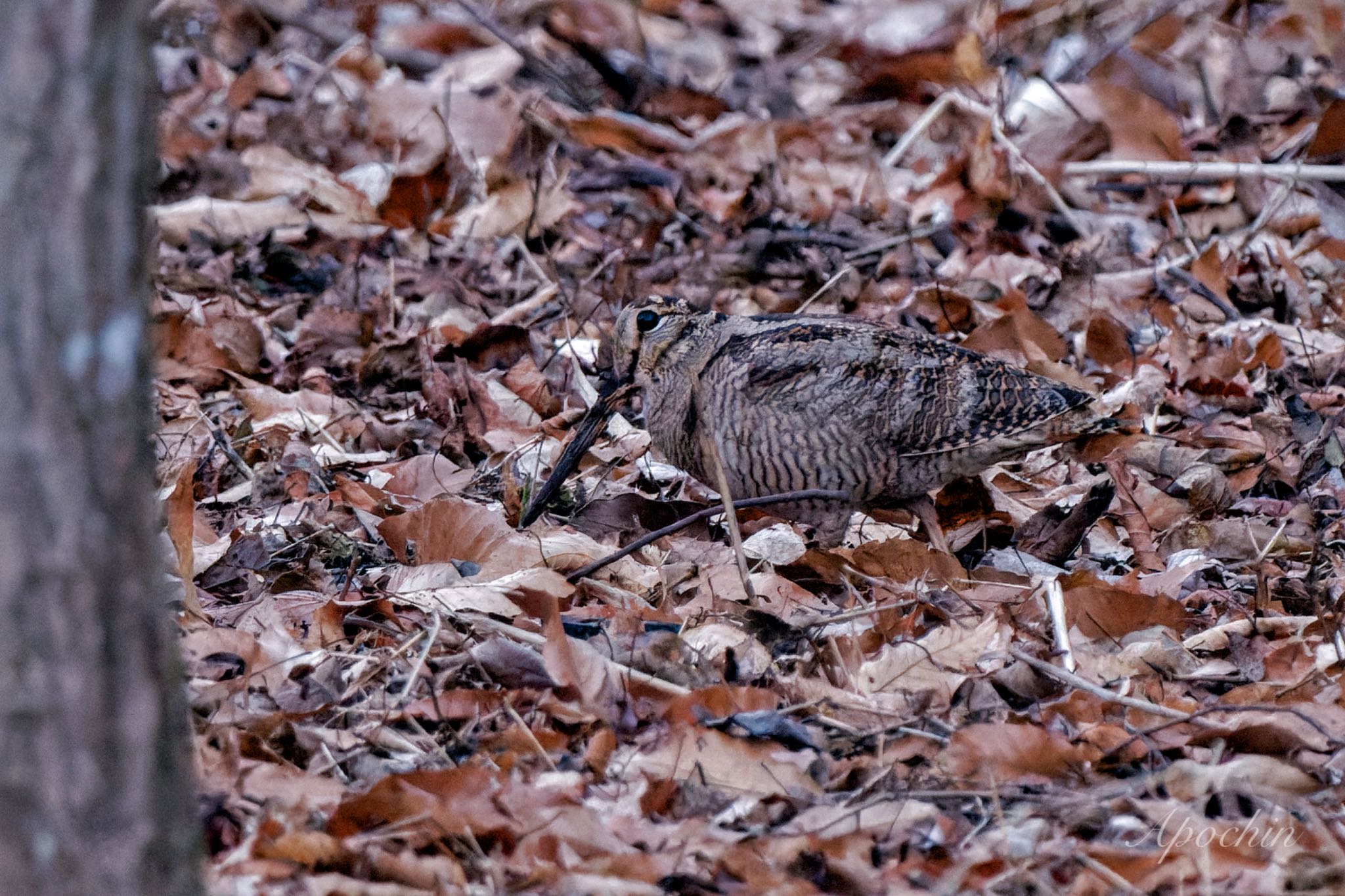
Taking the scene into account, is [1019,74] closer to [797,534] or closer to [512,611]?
[797,534]

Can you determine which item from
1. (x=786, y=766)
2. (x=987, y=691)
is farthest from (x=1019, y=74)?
(x=786, y=766)

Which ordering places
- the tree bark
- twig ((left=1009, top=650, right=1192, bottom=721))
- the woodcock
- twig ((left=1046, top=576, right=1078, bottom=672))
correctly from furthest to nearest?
the woodcock → twig ((left=1046, top=576, right=1078, bottom=672)) → twig ((left=1009, top=650, right=1192, bottom=721)) → the tree bark

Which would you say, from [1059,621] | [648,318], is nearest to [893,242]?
[648,318]

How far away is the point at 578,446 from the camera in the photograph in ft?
15.0

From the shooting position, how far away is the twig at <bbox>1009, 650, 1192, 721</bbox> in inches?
118

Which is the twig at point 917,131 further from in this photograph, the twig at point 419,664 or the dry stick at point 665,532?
the twig at point 419,664

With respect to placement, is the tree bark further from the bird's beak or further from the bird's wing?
the bird's wing

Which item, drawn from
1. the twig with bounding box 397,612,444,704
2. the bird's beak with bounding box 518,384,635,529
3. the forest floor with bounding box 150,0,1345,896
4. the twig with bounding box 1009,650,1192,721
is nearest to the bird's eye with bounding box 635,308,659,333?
the bird's beak with bounding box 518,384,635,529

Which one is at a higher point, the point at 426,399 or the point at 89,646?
the point at 89,646

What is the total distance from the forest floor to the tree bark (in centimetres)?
61

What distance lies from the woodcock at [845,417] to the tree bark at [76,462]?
104 inches

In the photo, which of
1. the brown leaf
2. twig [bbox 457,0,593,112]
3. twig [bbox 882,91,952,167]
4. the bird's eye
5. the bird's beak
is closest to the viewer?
the brown leaf

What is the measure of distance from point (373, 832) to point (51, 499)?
99cm

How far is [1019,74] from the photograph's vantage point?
24.1 feet
